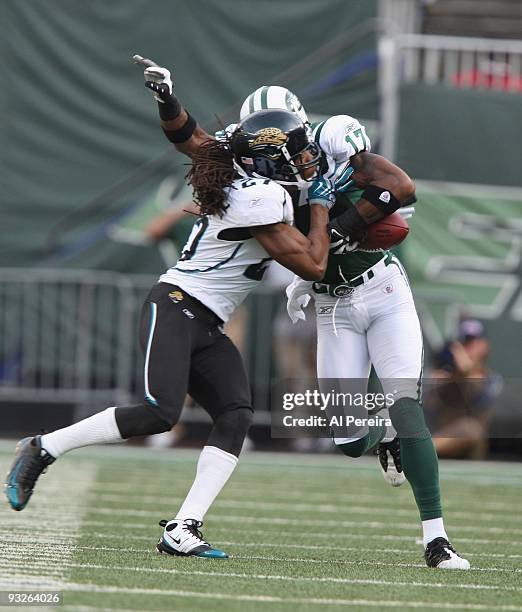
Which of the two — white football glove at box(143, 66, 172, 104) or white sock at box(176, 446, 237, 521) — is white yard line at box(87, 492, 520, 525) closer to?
white sock at box(176, 446, 237, 521)

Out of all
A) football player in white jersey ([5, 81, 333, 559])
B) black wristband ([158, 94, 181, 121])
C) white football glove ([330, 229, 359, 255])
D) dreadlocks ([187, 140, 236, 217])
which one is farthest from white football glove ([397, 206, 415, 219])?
black wristband ([158, 94, 181, 121])

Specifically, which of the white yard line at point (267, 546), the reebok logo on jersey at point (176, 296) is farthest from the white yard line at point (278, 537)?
the reebok logo on jersey at point (176, 296)

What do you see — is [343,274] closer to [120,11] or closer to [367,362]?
[367,362]

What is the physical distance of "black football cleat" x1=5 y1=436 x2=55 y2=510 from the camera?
190 inches

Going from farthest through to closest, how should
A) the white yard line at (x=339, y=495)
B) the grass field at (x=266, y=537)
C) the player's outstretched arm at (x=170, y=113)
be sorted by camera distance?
1. the white yard line at (x=339, y=495)
2. the player's outstretched arm at (x=170, y=113)
3. the grass field at (x=266, y=537)

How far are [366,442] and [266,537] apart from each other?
736 mm

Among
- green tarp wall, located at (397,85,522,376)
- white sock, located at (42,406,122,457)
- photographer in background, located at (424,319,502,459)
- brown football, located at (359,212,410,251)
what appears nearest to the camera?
white sock, located at (42,406,122,457)

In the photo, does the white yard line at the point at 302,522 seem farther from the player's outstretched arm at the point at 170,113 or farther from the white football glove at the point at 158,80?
the white football glove at the point at 158,80

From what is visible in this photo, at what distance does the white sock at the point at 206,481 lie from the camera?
4.97m

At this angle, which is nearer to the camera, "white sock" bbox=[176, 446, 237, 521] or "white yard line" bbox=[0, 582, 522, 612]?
"white yard line" bbox=[0, 582, 522, 612]

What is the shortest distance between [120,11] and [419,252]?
3.38 m

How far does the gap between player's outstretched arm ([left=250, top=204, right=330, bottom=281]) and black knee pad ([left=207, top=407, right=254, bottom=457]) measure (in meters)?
0.61

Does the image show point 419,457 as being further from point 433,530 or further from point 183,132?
point 183,132

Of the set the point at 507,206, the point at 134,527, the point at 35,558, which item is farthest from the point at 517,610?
the point at 507,206
